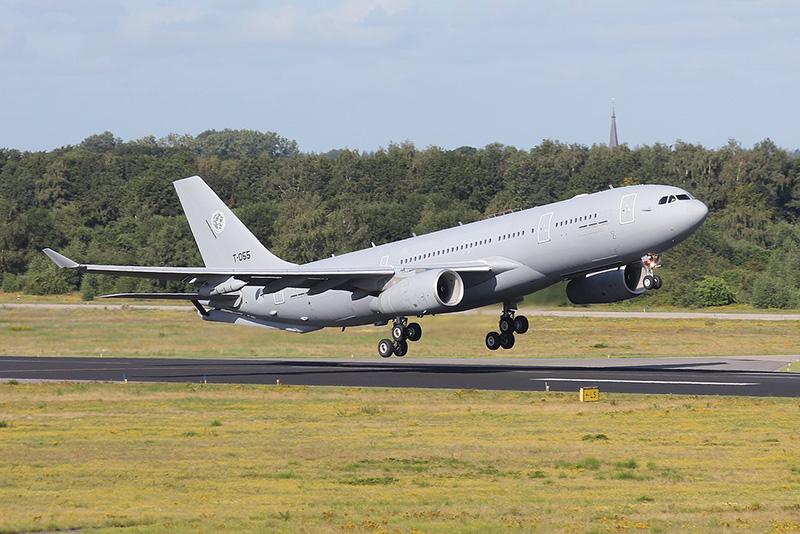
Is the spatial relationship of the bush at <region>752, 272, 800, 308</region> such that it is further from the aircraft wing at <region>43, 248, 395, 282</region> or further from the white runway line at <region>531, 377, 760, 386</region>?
the white runway line at <region>531, 377, 760, 386</region>

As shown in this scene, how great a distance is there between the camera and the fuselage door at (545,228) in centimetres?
4481

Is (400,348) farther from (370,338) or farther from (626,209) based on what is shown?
(626,209)

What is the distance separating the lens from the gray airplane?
43.0 metres

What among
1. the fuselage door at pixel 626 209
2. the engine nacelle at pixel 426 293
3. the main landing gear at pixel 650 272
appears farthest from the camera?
the engine nacelle at pixel 426 293

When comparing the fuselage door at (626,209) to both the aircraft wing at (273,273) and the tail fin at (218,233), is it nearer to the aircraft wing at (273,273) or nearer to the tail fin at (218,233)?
the aircraft wing at (273,273)

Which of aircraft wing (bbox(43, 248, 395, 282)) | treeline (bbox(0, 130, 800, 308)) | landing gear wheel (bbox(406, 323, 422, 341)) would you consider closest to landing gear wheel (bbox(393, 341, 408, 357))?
landing gear wheel (bbox(406, 323, 422, 341))

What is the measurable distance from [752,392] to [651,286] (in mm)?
6389

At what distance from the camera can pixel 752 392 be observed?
128 feet

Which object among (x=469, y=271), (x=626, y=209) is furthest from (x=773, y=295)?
(x=626, y=209)

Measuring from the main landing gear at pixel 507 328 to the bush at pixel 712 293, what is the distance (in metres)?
42.0

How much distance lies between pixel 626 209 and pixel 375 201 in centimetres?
10492

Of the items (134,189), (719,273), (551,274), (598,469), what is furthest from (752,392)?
(134,189)

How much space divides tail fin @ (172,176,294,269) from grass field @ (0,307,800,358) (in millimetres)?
3751

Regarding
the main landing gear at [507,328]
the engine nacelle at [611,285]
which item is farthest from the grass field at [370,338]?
the engine nacelle at [611,285]
